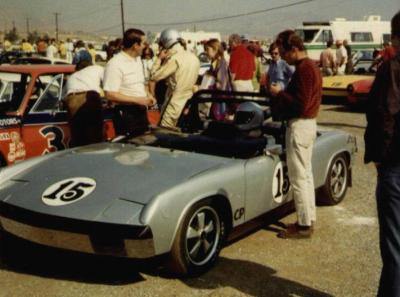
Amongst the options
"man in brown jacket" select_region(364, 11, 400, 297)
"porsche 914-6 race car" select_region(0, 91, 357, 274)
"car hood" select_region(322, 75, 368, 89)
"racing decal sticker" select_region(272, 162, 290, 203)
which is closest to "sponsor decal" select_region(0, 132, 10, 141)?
"porsche 914-6 race car" select_region(0, 91, 357, 274)

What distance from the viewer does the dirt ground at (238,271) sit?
3.64m

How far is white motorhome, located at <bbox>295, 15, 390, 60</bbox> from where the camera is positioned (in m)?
27.4

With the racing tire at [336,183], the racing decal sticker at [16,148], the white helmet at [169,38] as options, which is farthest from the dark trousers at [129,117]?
the racing tire at [336,183]

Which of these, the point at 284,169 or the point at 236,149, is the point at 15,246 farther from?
the point at 284,169

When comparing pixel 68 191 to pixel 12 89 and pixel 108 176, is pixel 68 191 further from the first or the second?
pixel 12 89

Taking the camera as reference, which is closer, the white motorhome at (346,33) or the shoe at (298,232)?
the shoe at (298,232)

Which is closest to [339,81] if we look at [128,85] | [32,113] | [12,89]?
[128,85]

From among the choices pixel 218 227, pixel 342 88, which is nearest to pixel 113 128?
pixel 218 227

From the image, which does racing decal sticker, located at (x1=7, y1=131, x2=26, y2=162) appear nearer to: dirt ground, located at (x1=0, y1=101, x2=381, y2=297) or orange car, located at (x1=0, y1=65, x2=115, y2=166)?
orange car, located at (x1=0, y1=65, x2=115, y2=166)

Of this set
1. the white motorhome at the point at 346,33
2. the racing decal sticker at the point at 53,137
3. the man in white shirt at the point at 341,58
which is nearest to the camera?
the racing decal sticker at the point at 53,137

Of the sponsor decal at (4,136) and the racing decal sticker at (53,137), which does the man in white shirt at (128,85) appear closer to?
the racing decal sticker at (53,137)

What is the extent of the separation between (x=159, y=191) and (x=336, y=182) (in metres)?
2.65

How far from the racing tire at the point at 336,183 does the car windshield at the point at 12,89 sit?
3.50 meters

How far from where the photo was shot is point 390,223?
2949mm
